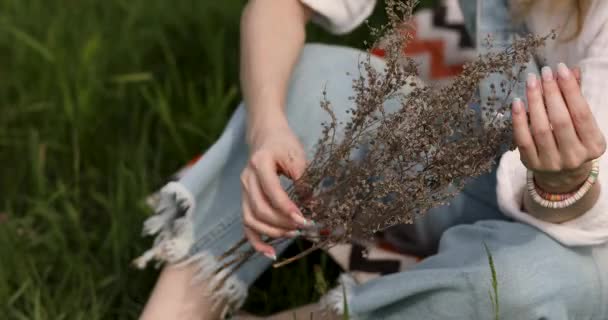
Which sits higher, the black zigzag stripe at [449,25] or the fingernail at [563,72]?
the fingernail at [563,72]

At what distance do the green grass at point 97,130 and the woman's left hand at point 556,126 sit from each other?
70 centimetres

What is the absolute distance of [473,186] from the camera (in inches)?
71.2

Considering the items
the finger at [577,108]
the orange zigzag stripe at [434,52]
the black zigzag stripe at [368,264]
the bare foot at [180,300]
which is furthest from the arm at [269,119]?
the orange zigzag stripe at [434,52]

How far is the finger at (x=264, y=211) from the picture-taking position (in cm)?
151

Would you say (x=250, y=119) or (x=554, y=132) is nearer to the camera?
(x=554, y=132)

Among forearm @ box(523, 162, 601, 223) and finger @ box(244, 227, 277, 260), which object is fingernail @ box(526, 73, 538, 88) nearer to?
forearm @ box(523, 162, 601, 223)

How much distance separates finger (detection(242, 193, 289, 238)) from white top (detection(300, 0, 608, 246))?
1.16ft

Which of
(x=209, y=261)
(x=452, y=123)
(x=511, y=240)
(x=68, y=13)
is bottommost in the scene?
(x=511, y=240)

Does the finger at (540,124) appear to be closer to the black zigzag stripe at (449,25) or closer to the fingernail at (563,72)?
the fingernail at (563,72)

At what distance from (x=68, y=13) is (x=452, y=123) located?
1.68 metres

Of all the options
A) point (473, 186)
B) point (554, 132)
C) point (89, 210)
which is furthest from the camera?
point (89, 210)

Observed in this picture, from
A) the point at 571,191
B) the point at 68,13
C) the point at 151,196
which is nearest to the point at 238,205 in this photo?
the point at 151,196

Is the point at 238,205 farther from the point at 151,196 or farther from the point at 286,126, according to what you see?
the point at 151,196

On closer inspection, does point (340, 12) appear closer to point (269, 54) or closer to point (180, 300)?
point (269, 54)
